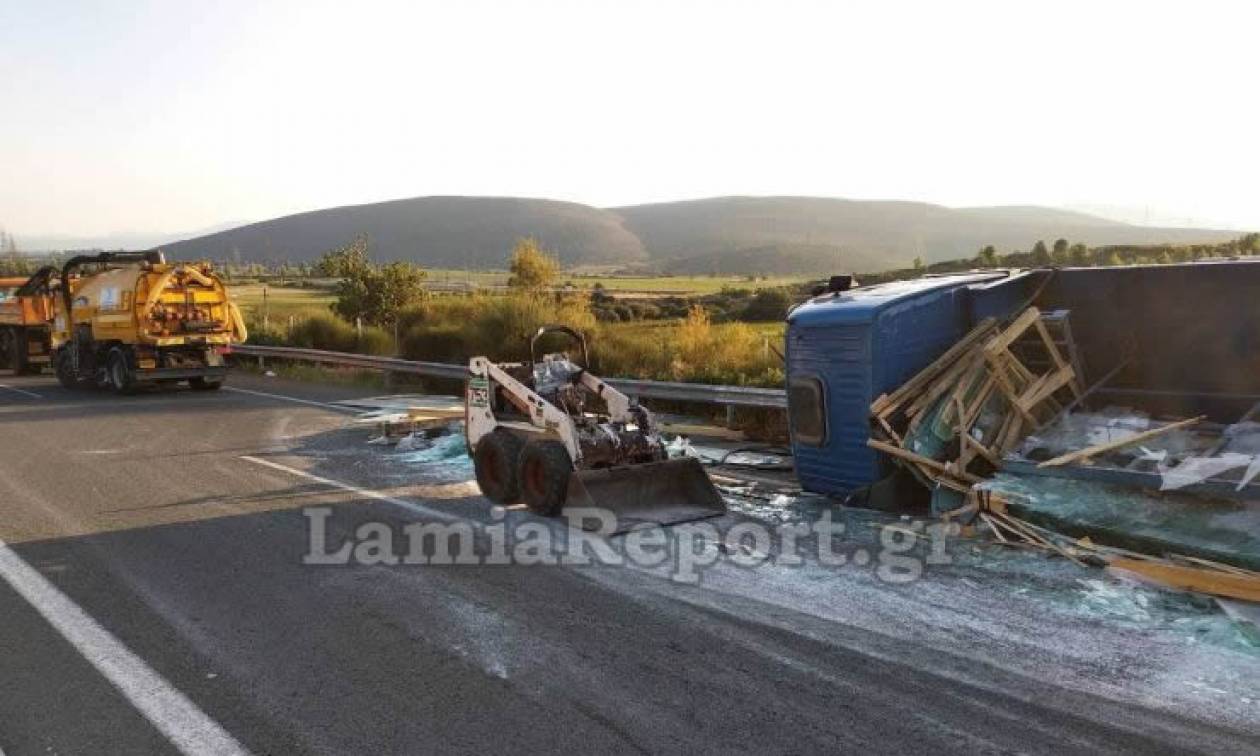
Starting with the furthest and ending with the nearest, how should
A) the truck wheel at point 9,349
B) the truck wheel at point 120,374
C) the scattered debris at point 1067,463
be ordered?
the truck wheel at point 9,349
the truck wheel at point 120,374
the scattered debris at point 1067,463

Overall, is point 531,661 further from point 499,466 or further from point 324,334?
point 324,334

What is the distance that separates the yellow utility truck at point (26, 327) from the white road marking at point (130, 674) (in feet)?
69.2

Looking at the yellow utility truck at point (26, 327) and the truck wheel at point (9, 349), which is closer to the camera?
the yellow utility truck at point (26, 327)

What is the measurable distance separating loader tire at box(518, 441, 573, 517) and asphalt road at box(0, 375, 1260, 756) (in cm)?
144

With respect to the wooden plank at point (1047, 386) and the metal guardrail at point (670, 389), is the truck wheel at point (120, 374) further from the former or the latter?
the wooden plank at point (1047, 386)

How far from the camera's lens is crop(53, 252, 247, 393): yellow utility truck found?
19484 millimetres

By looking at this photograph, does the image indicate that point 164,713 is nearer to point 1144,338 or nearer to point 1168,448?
point 1168,448

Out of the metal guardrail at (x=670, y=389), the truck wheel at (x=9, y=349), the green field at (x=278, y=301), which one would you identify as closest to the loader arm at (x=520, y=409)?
the metal guardrail at (x=670, y=389)

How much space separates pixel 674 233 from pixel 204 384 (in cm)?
13734

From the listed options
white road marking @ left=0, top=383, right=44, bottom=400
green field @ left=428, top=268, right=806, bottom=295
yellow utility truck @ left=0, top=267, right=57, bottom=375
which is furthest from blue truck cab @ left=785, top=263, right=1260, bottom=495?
green field @ left=428, top=268, right=806, bottom=295

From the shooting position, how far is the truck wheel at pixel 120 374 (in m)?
19.6

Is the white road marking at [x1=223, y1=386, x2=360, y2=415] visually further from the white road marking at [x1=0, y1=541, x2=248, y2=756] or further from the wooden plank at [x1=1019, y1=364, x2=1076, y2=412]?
the wooden plank at [x1=1019, y1=364, x2=1076, y2=412]

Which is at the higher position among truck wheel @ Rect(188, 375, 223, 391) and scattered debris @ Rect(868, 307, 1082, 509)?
scattered debris @ Rect(868, 307, 1082, 509)

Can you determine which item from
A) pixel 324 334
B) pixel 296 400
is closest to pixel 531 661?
pixel 296 400
